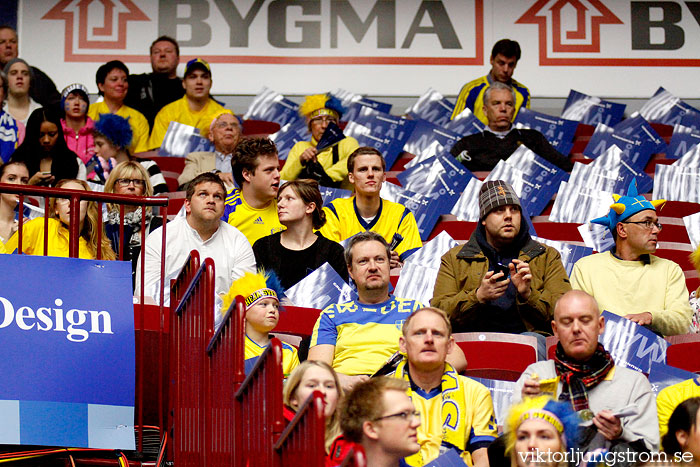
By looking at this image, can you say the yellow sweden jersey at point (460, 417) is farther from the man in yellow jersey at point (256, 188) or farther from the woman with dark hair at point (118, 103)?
the woman with dark hair at point (118, 103)

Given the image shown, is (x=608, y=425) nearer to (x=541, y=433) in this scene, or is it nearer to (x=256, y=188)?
(x=541, y=433)

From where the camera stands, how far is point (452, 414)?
4.14 meters

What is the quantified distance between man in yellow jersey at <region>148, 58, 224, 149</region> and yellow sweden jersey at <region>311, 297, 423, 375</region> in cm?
453

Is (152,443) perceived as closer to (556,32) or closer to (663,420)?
(663,420)

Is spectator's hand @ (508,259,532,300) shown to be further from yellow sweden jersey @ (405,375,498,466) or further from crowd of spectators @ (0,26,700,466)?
yellow sweden jersey @ (405,375,498,466)

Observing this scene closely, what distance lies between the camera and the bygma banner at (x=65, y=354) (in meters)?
4.18

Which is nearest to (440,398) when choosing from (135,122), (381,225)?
(381,225)

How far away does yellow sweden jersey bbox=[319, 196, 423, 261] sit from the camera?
6484 mm

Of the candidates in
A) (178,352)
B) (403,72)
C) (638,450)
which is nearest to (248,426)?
(178,352)

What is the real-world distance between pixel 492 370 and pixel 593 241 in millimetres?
2022

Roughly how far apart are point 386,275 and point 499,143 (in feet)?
10.8

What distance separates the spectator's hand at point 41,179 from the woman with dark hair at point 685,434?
4.23m

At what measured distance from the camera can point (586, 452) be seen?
377cm

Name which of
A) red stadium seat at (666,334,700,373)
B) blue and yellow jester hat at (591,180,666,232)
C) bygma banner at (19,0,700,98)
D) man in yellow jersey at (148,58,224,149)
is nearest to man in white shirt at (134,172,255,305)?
blue and yellow jester hat at (591,180,666,232)
